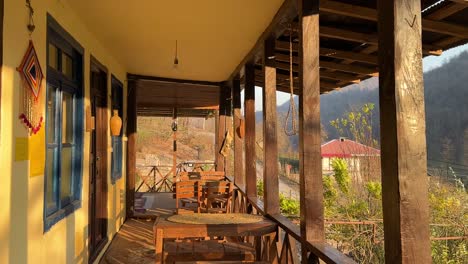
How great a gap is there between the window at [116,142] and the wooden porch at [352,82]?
175cm

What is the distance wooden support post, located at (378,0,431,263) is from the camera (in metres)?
1.31

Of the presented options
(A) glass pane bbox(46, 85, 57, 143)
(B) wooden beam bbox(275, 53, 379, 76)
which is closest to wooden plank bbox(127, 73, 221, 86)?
(B) wooden beam bbox(275, 53, 379, 76)

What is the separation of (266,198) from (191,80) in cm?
365

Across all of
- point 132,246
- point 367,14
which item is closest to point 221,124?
point 132,246

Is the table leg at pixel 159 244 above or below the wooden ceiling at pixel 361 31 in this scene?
below

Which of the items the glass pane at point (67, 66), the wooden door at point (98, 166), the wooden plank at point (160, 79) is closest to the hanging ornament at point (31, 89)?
the glass pane at point (67, 66)

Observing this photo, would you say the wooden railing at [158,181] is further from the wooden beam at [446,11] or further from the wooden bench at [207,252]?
the wooden beam at [446,11]

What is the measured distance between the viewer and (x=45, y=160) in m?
2.47

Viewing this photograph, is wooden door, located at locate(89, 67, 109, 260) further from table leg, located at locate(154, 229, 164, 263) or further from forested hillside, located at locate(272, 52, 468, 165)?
forested hillside, located at locate(272, 52, 468, 165)

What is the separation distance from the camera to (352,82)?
4.93 meters

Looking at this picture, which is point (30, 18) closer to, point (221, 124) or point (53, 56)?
point (53, 56)

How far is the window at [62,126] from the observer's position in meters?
2.62

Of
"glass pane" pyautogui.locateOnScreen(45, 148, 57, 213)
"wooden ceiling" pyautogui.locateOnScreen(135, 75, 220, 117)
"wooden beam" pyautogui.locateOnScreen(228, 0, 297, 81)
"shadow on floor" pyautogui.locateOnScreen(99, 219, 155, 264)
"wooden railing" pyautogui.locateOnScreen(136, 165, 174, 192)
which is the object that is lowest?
"shadow on floor" pyautogui.locateOnScreen(99, 219, 155, 264)

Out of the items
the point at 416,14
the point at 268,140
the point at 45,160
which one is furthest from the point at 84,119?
the point at 416,14
